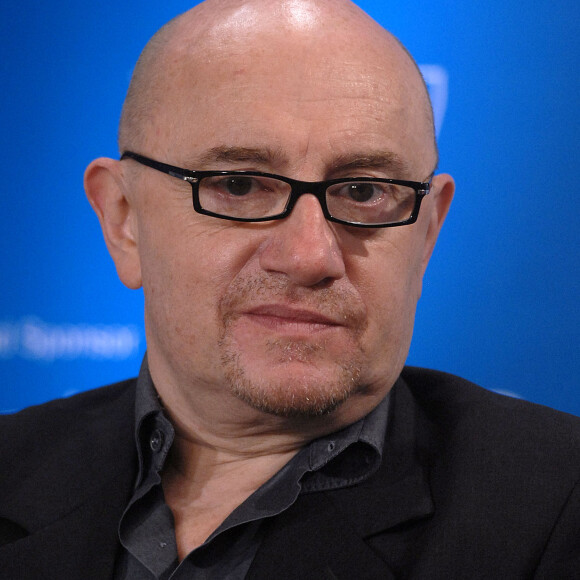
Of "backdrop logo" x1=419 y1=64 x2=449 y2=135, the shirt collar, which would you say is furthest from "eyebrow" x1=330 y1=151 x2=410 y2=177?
"backdrop logo" x1=419 y1=64 x2=449 y2=135

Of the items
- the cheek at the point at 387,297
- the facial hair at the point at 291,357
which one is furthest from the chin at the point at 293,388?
the cheek at the point at 387,297

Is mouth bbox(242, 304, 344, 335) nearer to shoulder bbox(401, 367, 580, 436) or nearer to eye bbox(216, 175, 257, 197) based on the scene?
eye bbox(216, 175, 257, 197)

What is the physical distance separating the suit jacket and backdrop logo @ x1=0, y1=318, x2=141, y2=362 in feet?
1.85

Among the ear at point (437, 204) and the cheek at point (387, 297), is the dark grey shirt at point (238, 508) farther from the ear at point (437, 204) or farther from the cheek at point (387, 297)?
the ear at point (437, 204)

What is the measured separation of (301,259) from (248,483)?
52cm

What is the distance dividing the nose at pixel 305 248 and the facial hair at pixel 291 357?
0.03 metres

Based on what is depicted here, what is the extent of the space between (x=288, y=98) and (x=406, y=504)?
0.77 meters

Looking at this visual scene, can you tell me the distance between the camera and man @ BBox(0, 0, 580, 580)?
130cm

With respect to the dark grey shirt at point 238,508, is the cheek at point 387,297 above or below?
above

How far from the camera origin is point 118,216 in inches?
63.2

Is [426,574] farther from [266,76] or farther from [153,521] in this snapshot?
[266,76]

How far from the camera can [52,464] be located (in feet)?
5.30

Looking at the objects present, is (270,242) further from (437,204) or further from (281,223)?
(437,204)

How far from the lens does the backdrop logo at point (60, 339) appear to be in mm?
2230
